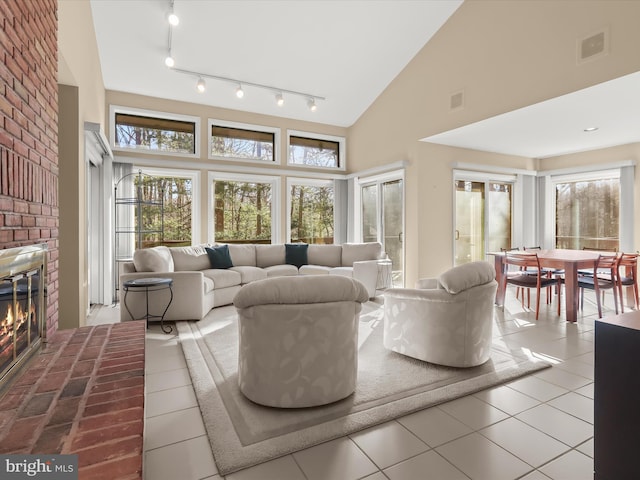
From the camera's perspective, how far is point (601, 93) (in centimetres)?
374

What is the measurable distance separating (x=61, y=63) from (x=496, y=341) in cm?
457

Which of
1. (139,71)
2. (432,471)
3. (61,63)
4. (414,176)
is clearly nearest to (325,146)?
(414,176)

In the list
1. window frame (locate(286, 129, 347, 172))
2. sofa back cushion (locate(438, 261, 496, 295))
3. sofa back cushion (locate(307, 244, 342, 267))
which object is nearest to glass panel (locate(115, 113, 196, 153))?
window frame (locate(286, 129, 347, 172))

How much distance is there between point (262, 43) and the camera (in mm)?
5066

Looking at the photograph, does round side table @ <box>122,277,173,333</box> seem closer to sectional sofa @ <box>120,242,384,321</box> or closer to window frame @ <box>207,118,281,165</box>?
sectional sofa @ <box>120,242,384,321</box>

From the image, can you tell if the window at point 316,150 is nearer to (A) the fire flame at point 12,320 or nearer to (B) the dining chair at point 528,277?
(B) the dining chair at point 528,277

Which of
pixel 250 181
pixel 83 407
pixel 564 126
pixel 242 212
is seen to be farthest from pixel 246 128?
pixel 83 407

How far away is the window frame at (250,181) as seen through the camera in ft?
20.7

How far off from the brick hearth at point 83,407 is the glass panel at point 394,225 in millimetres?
4919

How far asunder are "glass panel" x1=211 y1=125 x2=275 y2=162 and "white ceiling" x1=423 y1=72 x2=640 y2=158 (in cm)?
298

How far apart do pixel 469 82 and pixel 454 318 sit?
12.1 ft

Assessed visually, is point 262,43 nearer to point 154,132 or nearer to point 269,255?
point 154,132

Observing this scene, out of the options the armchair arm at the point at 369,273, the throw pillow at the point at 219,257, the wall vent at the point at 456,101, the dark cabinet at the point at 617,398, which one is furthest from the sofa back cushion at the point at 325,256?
the dark cabinet at the point at 617,398

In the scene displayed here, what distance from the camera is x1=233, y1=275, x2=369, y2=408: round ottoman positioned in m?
2.12
